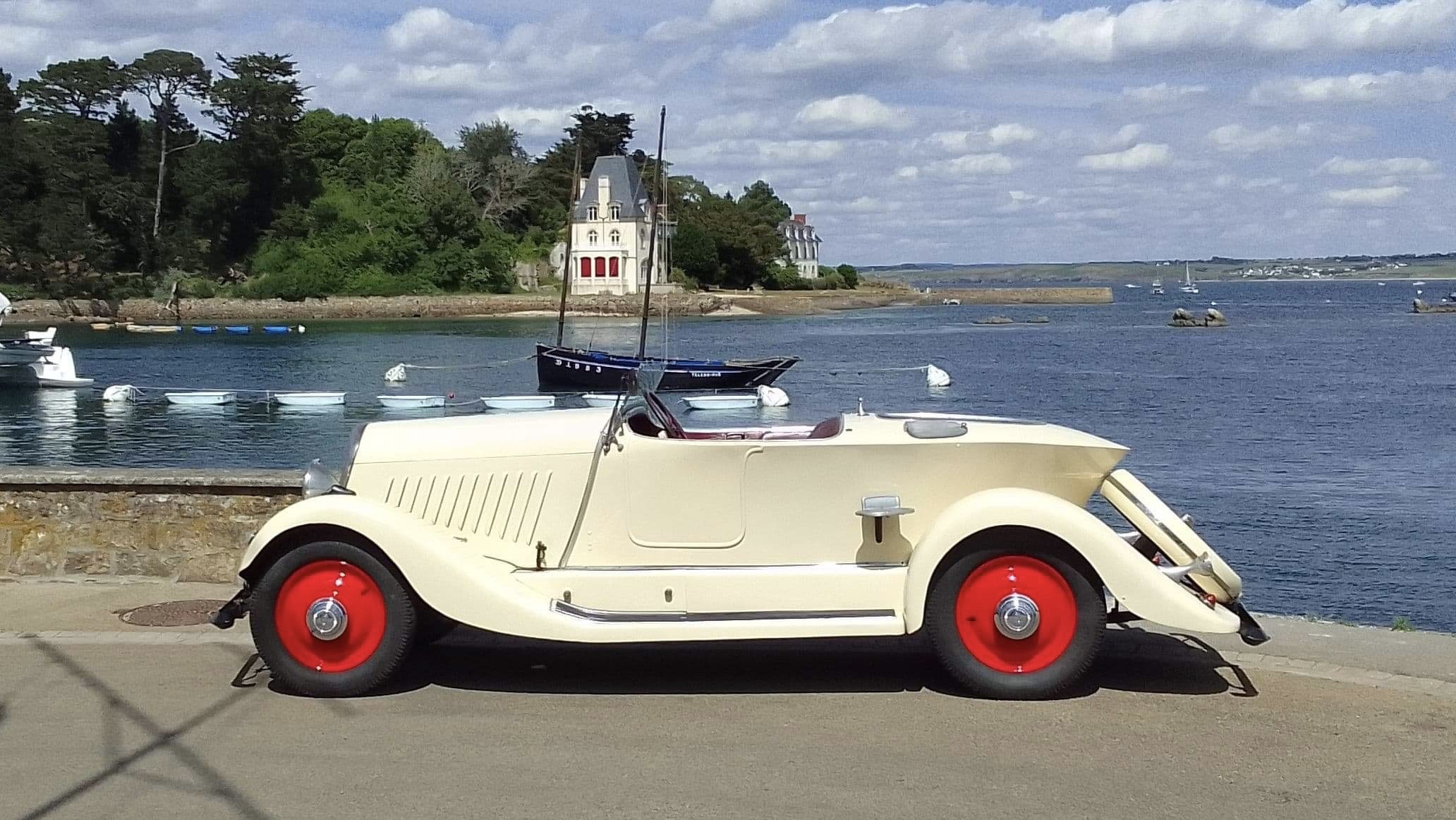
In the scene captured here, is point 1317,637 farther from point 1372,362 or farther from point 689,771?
point 1372,362

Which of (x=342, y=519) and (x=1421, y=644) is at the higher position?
(x=342, y=519)

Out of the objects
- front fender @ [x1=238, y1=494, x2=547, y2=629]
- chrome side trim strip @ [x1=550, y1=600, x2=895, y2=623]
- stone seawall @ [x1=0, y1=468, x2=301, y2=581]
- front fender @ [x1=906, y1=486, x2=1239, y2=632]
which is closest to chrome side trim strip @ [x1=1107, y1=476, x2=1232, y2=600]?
front fender @ [x1=906, y1=486, x2=1239, y2=632]

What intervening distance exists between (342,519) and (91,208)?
123127mm

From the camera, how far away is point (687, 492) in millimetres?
6082

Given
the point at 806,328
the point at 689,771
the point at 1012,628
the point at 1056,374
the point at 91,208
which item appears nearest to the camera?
the point at 689,771

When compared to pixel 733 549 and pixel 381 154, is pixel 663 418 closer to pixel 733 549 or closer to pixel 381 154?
pixel 733 549

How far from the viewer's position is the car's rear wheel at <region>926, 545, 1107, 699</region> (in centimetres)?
586

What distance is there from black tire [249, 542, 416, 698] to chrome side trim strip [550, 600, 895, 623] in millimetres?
695

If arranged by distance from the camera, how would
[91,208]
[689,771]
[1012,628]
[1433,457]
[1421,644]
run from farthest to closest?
[91,208] < [1433,457] < [1421,644] < [1012,628] < [689,771]

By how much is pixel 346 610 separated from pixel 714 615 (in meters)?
1.64

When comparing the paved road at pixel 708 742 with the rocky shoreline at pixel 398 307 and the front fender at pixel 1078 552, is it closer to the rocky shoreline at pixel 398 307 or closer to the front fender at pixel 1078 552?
the front fender at pixel 1078 552

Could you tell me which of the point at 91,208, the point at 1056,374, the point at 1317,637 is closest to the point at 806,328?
the point at 1056,374

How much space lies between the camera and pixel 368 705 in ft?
19.6

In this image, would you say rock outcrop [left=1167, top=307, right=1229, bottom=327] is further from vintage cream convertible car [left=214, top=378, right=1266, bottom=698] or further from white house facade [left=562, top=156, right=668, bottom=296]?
vintage cream convertible car [left=214, top=378, right=1266, bottom=698]
